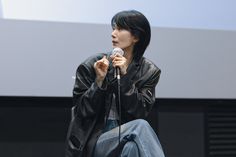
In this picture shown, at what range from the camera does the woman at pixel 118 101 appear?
1416mm

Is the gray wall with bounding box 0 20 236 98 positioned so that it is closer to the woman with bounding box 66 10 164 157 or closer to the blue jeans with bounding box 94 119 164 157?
the woman with bounding box 66 10 164 157

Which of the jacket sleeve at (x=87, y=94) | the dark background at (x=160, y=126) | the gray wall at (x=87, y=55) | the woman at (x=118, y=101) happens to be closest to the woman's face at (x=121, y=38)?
the woman at (x=118, y=101)

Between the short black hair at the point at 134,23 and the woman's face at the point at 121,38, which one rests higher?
the short black hair at the point at 134,23

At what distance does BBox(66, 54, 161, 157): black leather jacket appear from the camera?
1523 millimetres

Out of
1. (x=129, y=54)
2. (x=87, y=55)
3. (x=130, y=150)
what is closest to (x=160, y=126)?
(x=87, y=55)

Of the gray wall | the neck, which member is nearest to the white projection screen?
the gray wall

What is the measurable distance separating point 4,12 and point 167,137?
117cm

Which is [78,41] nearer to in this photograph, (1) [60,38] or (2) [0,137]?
(1) [60,38]

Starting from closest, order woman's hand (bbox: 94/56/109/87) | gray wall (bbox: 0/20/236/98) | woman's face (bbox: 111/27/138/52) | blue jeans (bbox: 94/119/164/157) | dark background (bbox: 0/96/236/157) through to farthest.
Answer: blue jeans (bbox: 94/119/164/157), woman's hand (bbox: 94/56/109/87), woman's face (bbox: 111/27/138/52), gray wall (bbox: 0/20/236/98), dark background (bbox: 0/96/236/157)

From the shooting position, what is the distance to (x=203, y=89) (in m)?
2.79

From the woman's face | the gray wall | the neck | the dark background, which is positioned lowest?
the dark background

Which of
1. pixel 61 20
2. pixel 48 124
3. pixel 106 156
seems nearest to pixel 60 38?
pixel 61 20

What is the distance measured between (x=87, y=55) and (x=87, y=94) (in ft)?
3.50

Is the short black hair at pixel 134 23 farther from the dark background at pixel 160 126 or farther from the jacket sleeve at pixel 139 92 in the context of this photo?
the dark background at pixel 160 126
